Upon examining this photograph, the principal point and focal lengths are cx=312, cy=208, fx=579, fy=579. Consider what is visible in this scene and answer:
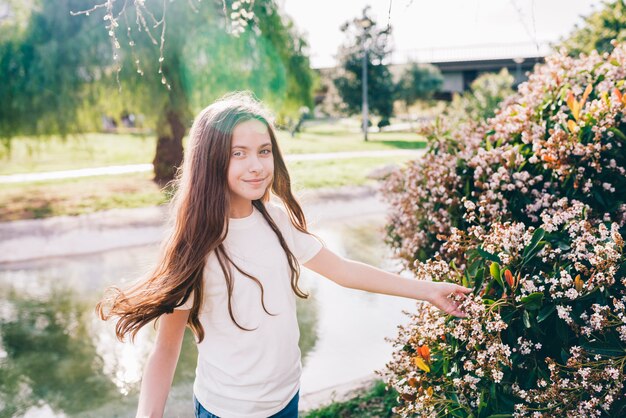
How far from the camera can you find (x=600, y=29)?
9680 millimetres

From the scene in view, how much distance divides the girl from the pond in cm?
104

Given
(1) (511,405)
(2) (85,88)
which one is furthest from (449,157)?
(2) (85,88)

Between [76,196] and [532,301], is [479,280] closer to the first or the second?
[532,301]

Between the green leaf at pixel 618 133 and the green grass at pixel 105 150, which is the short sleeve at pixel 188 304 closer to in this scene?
the green leaf at pixel 618 133

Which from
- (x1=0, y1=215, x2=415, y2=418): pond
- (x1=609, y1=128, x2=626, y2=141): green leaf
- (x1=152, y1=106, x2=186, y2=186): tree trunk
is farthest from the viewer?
(x1=152, y1=106, x2=186, y2=186): tree trunk

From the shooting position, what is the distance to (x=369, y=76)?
3169cm

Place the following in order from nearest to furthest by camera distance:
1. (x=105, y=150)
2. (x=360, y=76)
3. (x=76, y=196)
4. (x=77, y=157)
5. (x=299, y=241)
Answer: (x=299, y=241), (x=76, y=196), (x=77, y=157), (x=105, y=150), (x=360, y=76)

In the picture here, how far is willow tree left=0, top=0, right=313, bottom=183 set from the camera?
1005cm

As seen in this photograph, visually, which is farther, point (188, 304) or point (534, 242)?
point (534, 242)

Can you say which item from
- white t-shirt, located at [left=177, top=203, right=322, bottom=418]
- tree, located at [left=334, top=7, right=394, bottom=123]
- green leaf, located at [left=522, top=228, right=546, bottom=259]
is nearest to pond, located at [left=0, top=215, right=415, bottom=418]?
white t-shirt, located at [left=177, top=203, right=322, bottom=418]

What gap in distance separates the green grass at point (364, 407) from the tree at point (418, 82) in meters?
31.3

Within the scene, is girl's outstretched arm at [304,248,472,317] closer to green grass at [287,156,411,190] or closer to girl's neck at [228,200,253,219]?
girl's neck at [228,200,253,219]

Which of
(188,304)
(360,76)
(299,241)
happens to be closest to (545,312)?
(299,241)

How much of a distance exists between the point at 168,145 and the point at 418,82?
25972 millimetres
